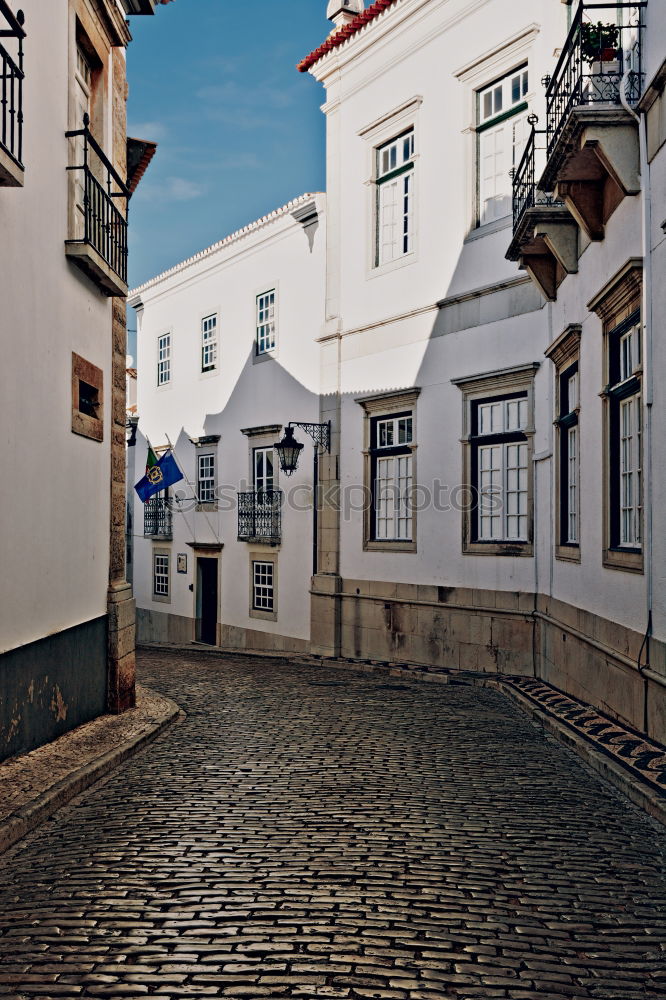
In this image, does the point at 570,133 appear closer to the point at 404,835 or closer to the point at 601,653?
the point at 601,653

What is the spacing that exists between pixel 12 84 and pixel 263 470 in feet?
46.3

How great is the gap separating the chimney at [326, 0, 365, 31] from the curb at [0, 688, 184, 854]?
46.3 feet

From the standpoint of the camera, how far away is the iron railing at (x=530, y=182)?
10.8 meters

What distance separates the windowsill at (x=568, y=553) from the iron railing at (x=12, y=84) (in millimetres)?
6992

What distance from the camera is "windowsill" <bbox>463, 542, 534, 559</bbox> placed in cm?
1271

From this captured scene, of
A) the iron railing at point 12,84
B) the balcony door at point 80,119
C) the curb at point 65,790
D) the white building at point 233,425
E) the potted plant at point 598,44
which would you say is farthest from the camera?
the white building at point 233,425

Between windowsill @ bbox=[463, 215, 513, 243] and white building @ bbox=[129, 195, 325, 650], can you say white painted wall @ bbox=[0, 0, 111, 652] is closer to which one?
windowsill @ bbox=[463, 215, 513, 243]

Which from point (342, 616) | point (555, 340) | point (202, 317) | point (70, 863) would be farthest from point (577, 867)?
→ point (202, 317)

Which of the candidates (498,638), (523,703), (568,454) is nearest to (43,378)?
(523,703)

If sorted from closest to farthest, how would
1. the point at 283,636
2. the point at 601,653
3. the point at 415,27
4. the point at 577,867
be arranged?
the point at 577,867 → the point at 601,653 → the point at 415,27 → the point at 283,636

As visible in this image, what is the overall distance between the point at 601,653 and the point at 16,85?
23.8 ft

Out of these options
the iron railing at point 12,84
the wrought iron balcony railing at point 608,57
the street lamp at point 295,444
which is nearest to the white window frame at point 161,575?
the street lamp at point 295,444

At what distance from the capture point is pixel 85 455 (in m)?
9.23

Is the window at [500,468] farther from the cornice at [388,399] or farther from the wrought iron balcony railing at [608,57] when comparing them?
the wrought iron balcony railing at [608,57]
